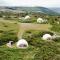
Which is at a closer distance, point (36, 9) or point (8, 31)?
point (8, 31)

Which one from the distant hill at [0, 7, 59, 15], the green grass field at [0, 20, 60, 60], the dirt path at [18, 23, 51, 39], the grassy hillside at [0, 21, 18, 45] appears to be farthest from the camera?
the distant hill at [0, 7, 59, 15]

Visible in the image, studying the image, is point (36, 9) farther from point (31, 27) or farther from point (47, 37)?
point (47, 37)

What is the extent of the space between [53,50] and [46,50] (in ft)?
0.36

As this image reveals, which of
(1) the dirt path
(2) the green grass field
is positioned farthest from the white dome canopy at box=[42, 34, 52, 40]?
(1) the dirt path

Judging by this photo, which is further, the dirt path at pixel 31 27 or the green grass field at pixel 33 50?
the dirt path at pixel 31 27

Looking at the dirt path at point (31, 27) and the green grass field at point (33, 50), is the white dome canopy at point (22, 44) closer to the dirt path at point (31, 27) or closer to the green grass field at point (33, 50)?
the green grass field at point (33, 50)

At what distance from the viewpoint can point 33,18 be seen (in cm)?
438

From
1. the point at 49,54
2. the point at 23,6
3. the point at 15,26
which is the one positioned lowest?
the point at 49,54

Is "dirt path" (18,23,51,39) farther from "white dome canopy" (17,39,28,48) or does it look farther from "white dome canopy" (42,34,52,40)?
"white dome canopy" (17,39,28,48)

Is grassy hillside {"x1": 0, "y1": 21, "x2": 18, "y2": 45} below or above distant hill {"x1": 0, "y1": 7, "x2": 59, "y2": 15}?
below

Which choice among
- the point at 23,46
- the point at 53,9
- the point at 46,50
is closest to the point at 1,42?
the point at 23,46

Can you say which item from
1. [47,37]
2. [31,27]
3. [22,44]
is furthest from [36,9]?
[22,44]

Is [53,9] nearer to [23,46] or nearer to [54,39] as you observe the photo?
[54,39]

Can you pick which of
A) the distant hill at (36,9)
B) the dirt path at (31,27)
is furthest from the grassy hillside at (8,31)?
the distant hill at (36,9)
